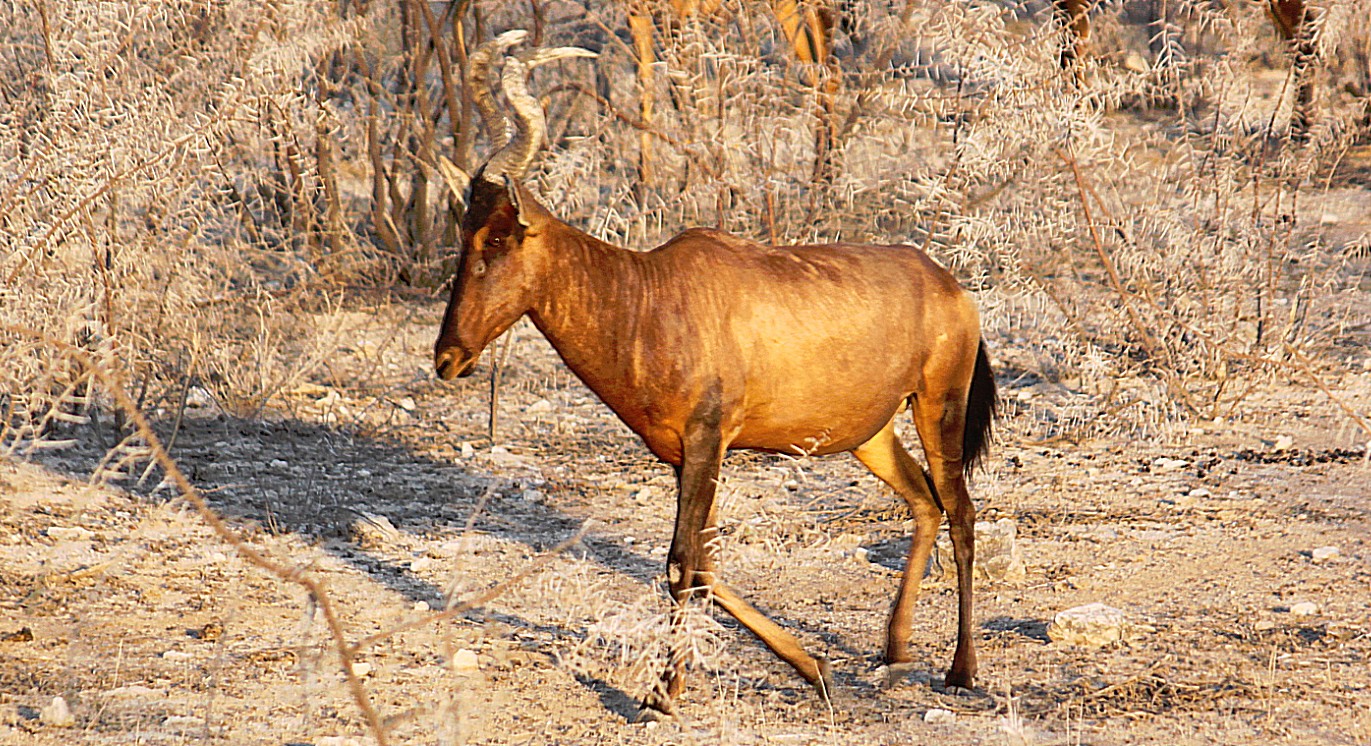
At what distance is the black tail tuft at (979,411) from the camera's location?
5.94 m

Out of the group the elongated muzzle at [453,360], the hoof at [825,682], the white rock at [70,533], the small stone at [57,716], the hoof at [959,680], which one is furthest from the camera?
the white rock at [70,533]

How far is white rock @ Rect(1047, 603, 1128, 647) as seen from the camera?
19.0 ft

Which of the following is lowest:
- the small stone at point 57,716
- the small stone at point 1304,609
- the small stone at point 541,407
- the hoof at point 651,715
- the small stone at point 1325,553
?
the small stone at point 541,407

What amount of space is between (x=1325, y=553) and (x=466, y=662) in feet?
12.7

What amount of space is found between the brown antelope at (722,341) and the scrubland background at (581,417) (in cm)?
26

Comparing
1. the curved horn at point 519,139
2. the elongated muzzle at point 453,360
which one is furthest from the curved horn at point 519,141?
the elongated muzzle at point 453,360

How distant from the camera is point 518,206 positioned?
491 centimetres

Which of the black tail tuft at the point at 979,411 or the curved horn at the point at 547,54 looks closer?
the curved horn at the point at 547,54

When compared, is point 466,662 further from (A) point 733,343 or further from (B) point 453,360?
(A) point 733,343

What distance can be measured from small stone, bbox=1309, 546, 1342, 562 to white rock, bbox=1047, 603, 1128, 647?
1.41 m

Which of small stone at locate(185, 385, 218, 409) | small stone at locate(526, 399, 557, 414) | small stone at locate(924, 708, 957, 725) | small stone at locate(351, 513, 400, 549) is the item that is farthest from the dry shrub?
small stone at locate(924, 708, 957, 725)

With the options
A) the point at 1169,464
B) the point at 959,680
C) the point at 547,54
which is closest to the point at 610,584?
the point at 959,680

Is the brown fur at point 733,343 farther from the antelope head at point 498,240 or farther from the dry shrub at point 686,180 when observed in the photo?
the dry shrub at point 686,180

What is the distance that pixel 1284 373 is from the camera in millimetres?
9375
